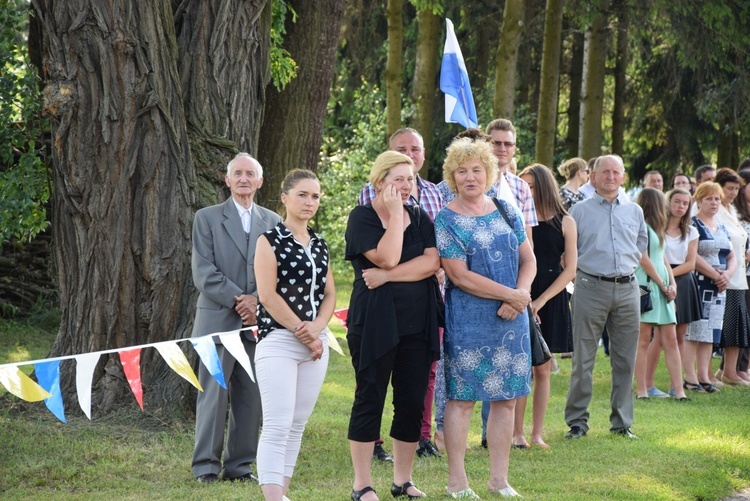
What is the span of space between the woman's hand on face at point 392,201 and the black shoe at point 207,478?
82.2 inches

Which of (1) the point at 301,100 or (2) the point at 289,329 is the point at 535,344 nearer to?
(2) the point at 289,329

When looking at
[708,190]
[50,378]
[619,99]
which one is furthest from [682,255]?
[619,99]

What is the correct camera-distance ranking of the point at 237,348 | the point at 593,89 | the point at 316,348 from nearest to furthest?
the point at 316,348 → the point at 237,348 → the point at 593,89

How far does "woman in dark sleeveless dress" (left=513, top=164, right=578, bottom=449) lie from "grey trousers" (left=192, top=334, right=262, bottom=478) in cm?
207

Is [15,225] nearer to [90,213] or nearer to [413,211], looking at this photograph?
[90,213]

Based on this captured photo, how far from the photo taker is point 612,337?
25.3ft

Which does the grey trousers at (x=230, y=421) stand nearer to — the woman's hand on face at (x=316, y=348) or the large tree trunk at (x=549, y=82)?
the woman's hand on face at (x=316, y=348)

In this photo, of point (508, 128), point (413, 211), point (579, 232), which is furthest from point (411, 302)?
point (579, 232)

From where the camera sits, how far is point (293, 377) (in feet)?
16.9

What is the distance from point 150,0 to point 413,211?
2.85m

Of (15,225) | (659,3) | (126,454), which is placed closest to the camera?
(126,454)

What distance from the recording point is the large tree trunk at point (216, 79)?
7465 millimetres

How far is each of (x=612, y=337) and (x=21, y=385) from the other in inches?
178

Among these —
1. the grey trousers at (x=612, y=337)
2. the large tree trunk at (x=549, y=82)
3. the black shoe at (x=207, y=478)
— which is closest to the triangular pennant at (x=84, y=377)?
the black shoe at (x=207, y=478)
